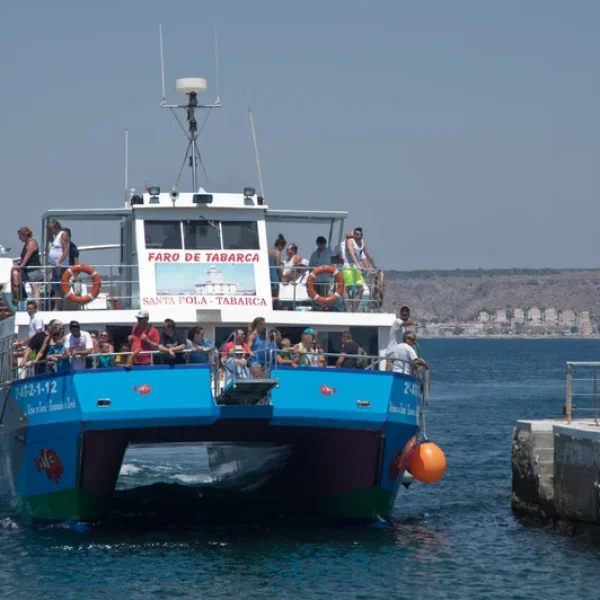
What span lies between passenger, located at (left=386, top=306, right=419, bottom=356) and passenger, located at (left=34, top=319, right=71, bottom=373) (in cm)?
463

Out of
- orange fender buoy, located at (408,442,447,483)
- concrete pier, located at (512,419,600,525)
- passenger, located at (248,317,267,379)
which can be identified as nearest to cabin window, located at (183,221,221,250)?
passenger, located at (248,317,267,379)

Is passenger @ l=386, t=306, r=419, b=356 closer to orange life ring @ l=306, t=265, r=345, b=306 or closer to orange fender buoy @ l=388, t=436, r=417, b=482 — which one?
orange life ring @ l=306, t=265, r=345, b=306

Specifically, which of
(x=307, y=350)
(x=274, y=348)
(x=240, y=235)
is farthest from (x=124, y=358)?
(x=240, y=235)

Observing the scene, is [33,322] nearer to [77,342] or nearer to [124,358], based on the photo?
[77,342]

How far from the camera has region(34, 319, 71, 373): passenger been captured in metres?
19.0

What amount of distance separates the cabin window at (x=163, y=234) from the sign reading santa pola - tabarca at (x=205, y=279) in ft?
0.69

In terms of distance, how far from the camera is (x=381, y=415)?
18.9 meters

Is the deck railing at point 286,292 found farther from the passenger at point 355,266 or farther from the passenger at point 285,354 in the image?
the passenger at point 285,354

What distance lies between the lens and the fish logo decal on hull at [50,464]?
19.4 meters

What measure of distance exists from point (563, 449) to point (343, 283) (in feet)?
13.1

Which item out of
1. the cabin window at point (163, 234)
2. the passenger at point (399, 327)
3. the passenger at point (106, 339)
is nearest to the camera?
the passenger at point (106, 339)

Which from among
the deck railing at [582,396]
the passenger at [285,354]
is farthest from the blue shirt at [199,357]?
the deck railing at [582,396]

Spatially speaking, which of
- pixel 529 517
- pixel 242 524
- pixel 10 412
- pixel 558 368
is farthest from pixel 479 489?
pixel 558 368

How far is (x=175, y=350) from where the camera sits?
18.5 m
